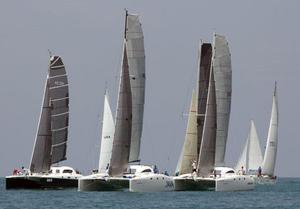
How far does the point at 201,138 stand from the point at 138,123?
6.58m

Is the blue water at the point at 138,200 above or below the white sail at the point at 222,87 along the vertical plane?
below

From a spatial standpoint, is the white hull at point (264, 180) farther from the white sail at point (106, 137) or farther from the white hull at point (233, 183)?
the white hull at point (233, 183)

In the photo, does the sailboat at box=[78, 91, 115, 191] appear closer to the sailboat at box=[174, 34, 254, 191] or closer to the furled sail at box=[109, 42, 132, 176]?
the furled sail at box=[109, 42, 132, 176]

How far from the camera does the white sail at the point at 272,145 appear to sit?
127000mm

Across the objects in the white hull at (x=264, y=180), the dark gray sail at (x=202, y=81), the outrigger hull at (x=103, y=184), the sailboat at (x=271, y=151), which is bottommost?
the white hull at (x=264, y=180)

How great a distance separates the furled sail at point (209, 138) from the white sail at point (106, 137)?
9514 mm

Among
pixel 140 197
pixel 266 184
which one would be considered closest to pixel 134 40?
pixel 140 197

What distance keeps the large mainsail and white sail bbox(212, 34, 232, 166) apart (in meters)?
14.5

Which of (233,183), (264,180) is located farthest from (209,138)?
(264,180)

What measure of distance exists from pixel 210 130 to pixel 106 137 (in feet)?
45.2

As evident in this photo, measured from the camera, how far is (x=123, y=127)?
88.3 meters

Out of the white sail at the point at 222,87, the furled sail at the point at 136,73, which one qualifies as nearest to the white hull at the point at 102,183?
the furled sail at the point at 136,73

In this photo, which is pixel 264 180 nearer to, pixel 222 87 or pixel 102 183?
pixel 222 87

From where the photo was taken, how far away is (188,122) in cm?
9712
